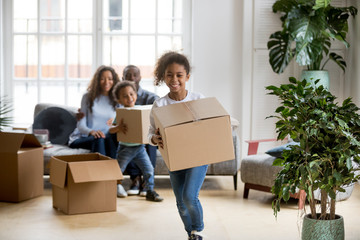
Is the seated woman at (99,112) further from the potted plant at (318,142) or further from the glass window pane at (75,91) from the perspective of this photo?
the potted plant at (318,142)

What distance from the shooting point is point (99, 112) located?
4625 millimetres

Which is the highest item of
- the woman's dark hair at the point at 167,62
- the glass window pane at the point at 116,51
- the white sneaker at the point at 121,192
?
the glass window pane at the point at 116,51

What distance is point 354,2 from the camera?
5250 mm

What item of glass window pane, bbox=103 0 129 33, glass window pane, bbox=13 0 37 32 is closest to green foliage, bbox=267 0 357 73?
glass window pane, bbox=103 0 129 33

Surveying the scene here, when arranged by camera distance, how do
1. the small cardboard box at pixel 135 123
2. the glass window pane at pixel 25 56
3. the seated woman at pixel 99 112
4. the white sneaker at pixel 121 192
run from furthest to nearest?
the glass window pane at pixel 25 56 < the seated woman at pixel 99 112 < the white sneaker at pixel 121 192 < the small cardboard box at pixel 135 123

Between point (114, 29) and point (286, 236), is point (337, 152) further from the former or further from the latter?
point (114, 29)

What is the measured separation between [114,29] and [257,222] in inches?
107

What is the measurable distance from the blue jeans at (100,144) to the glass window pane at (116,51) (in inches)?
47.5

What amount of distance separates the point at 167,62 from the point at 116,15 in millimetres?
2852

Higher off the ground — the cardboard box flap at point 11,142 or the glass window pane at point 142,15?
the glass window pane at point 142,15

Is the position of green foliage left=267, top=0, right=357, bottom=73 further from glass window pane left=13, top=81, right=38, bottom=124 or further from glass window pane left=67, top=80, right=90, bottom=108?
glass window pane left=13, top=81, right=38, bottom=124

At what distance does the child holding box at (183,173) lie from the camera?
9.05 ft

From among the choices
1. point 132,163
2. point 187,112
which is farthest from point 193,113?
point 132,163

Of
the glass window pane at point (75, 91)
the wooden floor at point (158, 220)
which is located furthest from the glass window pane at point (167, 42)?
the wooden floor at point (158, 220)
